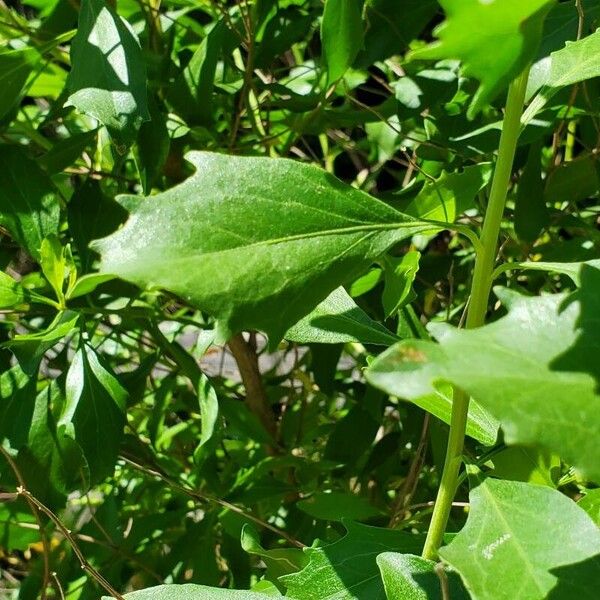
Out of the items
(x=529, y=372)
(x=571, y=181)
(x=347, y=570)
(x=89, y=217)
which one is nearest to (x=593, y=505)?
(x=347, y=570)

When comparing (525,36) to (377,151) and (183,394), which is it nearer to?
(377,151)

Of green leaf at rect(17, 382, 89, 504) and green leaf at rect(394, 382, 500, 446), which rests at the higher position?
green leaf at rect(394, 382, 500, 446)

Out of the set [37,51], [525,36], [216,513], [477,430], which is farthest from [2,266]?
[525,36]

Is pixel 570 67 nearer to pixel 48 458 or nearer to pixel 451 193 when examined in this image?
pixel 451 193

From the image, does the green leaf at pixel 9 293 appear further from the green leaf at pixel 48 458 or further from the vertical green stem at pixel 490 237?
the vertical green stem at pixel 490 237

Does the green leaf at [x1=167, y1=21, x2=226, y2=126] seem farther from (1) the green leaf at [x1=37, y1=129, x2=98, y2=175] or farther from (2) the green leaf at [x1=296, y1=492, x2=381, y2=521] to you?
(2) the green leaf at [x1=296, y1=492, x2=381, y2=521]

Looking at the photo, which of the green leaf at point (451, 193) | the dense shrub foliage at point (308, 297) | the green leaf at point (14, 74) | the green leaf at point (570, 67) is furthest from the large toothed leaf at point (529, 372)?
the green leaf at point (14, 74)

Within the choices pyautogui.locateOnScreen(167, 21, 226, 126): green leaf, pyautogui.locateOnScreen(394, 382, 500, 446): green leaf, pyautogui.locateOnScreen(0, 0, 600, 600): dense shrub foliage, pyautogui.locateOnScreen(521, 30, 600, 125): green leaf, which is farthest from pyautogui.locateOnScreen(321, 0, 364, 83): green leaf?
pyautogui.locateOnScreen(394, 382, 500, 446): green leaf
